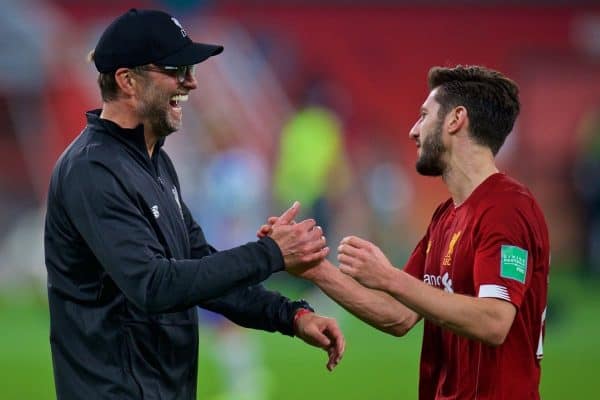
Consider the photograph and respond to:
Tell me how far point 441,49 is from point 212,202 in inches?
327

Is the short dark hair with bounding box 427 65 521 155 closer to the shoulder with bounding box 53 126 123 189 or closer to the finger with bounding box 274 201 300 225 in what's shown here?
the finger with bounding box 274 201 300 225

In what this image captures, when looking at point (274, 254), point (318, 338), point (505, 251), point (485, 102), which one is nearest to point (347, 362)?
point (318, 338)

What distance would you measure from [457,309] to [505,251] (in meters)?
0.26

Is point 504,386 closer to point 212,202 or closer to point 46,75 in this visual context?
point 212,202

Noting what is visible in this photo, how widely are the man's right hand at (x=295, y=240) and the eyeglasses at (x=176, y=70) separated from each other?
660 millimetres

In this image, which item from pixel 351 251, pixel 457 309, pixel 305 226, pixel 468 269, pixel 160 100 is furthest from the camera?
pixel 160 100

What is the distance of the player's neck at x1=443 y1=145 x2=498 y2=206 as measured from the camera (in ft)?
14.0

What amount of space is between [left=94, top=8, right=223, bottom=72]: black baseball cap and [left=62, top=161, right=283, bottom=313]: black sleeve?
44cm

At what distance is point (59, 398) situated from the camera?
4.11 m

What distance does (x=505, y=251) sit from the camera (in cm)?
388

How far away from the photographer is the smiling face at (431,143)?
→ 14.3 feet

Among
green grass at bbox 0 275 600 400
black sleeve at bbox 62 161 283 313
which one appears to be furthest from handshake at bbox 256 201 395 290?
green grass at bbox 0 275 600 400

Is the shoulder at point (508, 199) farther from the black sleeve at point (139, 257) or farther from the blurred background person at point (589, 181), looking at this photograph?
the blurred background person at point (589, 181)

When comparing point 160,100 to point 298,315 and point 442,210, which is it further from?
point 442,210
